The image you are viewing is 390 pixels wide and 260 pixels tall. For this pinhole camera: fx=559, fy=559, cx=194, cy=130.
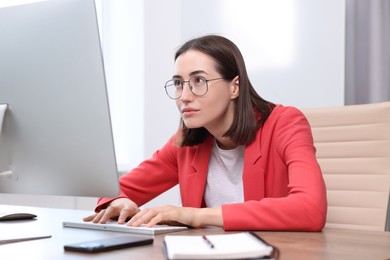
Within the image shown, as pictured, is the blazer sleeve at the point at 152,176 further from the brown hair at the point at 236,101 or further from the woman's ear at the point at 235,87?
the woman's ear at the point at 235,87

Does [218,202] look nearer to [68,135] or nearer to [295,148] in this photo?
[295,148]

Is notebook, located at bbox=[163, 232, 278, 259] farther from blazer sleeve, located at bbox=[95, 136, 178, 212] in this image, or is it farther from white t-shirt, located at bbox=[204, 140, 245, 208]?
blazer sleeve, located at bbox=[95, 136, 178, 212]

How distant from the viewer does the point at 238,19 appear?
2785 mm

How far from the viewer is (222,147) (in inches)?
70.2

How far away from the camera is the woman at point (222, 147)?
153 cm

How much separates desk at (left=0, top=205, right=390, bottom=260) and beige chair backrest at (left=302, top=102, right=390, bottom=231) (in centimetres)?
51

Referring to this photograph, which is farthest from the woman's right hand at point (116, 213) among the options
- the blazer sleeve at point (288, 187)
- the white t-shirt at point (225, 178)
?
the white t-shirt at point (225, 178)

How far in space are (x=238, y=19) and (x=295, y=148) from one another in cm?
141

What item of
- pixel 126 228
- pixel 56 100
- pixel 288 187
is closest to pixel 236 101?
pixel 288 187

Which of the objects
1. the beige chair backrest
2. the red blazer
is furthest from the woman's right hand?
the beige chair backrest

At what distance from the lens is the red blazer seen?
1241 mm

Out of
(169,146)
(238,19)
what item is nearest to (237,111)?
(169,146)

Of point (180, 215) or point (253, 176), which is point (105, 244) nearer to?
point (180, 215)

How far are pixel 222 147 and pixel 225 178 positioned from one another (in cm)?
11
